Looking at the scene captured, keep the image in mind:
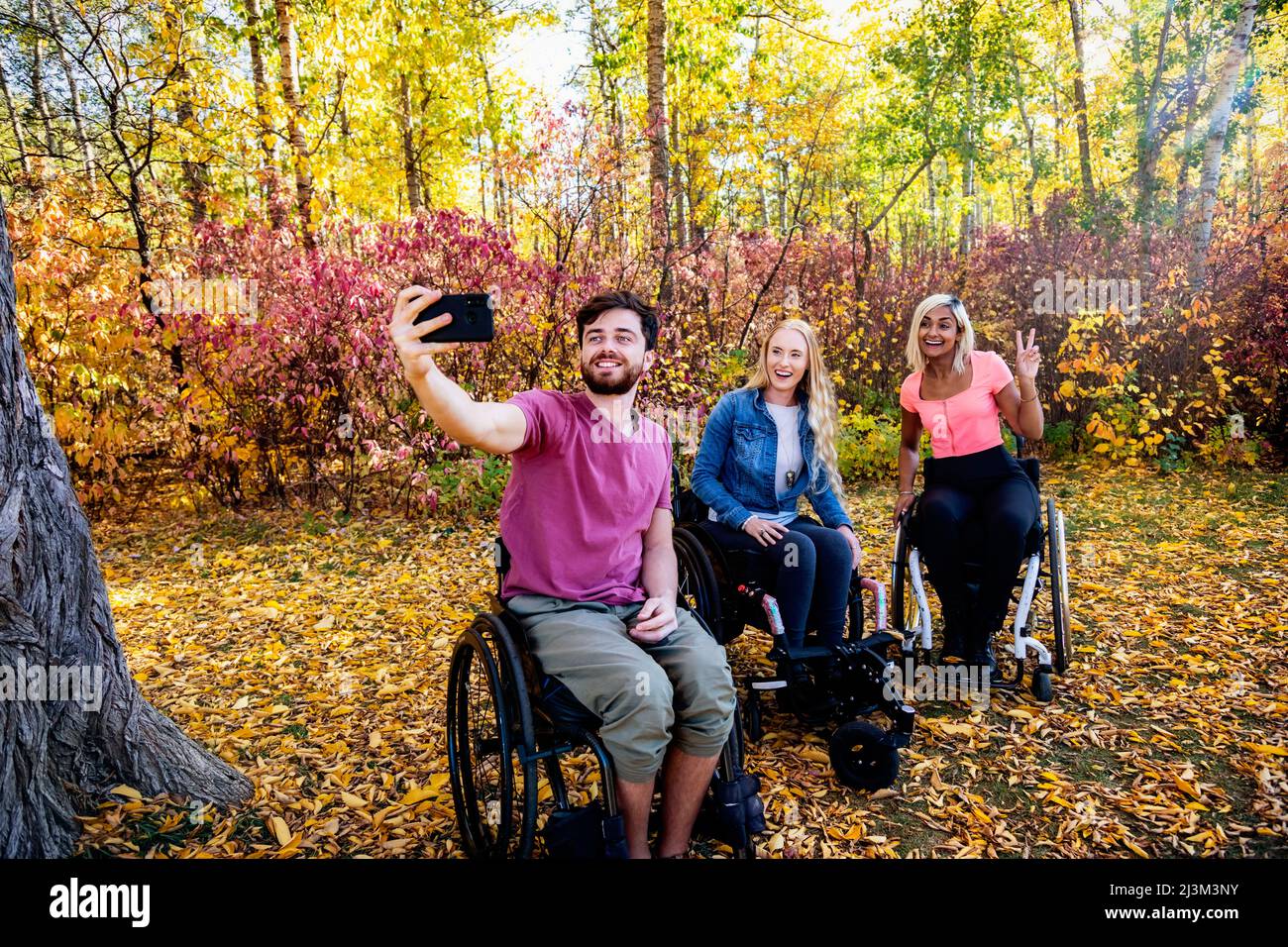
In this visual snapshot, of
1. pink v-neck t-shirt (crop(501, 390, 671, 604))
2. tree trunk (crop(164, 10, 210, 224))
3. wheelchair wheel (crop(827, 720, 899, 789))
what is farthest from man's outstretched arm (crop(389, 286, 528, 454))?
tree trunk (crop(164, 10, 210, 224))

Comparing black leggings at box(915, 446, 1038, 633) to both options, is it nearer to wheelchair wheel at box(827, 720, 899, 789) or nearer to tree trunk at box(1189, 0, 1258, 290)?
wheelchair wheel at box(827, 720, 899, 789)

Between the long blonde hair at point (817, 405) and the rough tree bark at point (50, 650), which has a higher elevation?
the long blonde hair at point (817, 405)

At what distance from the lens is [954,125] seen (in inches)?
394

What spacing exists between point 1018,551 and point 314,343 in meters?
4.60

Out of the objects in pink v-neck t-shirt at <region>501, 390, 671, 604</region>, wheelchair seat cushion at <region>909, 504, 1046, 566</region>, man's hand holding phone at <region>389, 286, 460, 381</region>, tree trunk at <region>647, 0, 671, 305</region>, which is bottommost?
wheelchair seat cushion at <region>909, 504, 1046, 566</region>

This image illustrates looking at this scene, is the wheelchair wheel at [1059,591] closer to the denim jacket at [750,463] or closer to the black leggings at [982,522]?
the black leggings at [982,522]

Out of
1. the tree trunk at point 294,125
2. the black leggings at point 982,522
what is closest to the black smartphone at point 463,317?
the black leggings at point 982,522

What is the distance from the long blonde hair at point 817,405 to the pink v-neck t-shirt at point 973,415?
0.54 meters

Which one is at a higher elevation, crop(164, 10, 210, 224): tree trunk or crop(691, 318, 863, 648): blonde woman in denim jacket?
crop(164, 10, 210, 224): tree trunk

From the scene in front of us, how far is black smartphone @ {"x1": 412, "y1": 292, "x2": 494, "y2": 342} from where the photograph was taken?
168 cm

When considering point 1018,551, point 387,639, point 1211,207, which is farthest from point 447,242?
point 1211,207

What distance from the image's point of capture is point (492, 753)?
2.26m

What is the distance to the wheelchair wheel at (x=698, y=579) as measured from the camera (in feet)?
8.79

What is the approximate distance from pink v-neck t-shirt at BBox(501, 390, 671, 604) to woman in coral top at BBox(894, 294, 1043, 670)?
5.40 feet
